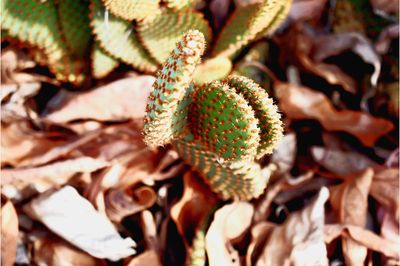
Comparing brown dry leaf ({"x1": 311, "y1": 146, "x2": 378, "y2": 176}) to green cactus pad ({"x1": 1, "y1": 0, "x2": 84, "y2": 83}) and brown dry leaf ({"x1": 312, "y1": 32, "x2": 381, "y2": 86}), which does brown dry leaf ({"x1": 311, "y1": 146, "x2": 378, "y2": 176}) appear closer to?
brown dry leaf ({"x1": 312, "y1": 32, "x2": 381, "y2": 86})

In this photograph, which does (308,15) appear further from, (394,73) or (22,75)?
(22,75)

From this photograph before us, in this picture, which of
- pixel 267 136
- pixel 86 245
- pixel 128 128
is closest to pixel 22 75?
pixel 128 128

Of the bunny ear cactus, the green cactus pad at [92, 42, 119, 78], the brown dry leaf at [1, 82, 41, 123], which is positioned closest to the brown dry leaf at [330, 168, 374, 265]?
the bunny ear cactus

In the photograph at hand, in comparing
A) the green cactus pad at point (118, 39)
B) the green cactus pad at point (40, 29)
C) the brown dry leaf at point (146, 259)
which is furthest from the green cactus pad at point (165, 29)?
the brown dry leaf at point (146, 259)

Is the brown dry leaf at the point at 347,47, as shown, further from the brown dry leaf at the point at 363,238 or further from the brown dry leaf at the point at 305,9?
the brown dry leaf at the point at 363,238

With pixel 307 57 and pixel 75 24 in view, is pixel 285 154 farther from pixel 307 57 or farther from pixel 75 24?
pixel 75 24

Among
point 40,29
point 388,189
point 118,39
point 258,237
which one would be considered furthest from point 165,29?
point 388,189
